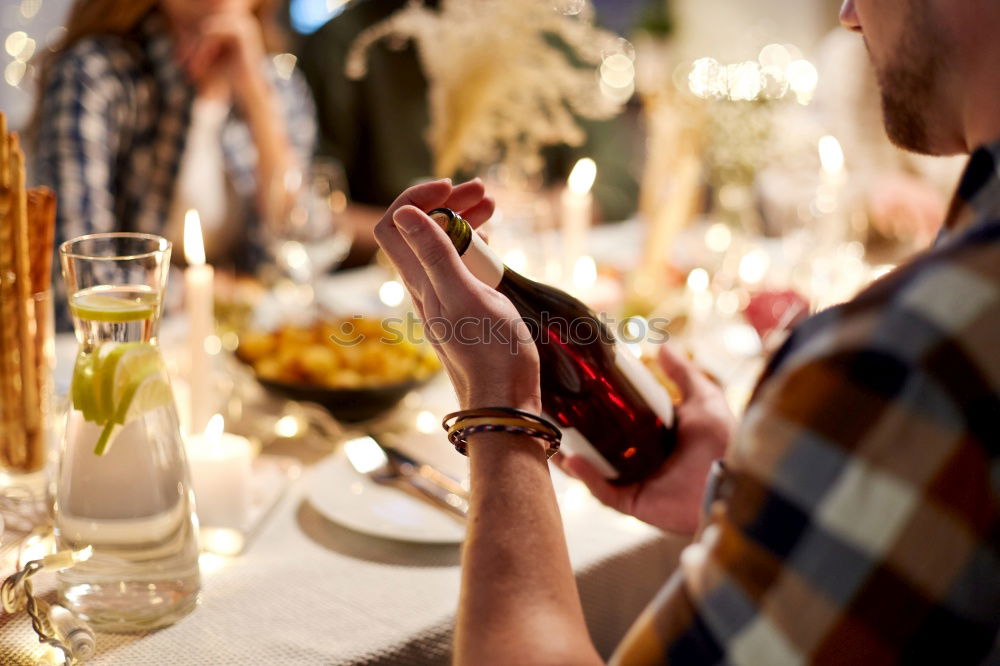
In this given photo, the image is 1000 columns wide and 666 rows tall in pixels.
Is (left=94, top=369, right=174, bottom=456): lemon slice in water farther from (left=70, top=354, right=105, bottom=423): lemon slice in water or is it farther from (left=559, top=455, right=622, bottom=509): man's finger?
(left=559, top=455, right=622, bottom=509): man's finger

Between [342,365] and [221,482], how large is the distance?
1.10 ft

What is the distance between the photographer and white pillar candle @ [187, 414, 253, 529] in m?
0.86

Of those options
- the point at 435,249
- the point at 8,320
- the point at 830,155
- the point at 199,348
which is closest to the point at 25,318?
the point at 8,320

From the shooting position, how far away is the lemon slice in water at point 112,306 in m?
0.69

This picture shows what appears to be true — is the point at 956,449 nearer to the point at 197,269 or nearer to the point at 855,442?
the point at 855,442

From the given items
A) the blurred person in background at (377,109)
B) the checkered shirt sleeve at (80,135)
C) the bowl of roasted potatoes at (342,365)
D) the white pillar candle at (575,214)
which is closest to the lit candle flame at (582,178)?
the white pillar candle at (575,214)

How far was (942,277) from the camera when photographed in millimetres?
420

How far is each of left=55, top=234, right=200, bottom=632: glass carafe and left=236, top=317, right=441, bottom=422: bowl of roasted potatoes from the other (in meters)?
0.39

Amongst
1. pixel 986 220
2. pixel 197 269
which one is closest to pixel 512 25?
pixel 197 269

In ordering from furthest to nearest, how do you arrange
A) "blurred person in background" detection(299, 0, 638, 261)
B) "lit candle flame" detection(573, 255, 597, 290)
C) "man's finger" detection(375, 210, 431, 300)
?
"blurred person in background" detection(299, 0, 638, 261)
"lit candle flame" detection(573, 255, 597, 290)
"man's finger" detection(375, 210, 431, 300)

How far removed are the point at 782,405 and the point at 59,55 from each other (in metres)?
2.07

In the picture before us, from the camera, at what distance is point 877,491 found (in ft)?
1.36

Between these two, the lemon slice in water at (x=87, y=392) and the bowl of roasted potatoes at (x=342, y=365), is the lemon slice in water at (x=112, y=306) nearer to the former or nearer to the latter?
the lemon slice in water at (x=87, y=392)

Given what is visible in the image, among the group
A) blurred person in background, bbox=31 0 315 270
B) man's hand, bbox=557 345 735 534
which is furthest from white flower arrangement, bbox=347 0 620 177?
man's hand, bbox=557 345 735 534
